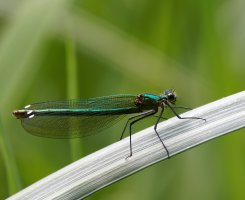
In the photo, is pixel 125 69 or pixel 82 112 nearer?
pixel 82 112

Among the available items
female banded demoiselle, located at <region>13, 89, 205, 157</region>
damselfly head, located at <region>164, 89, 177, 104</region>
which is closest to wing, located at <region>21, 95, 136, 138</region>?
female banded demoiselle, located at <region>13, 89, 205, 157</region>

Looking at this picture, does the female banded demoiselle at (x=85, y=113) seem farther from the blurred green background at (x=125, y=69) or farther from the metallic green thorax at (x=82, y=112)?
the blurred green background at (x=125, y=69)

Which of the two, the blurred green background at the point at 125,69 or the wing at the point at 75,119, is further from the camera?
the blurred green background at the point at 125,69

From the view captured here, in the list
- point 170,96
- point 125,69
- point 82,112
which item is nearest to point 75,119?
point 82,112

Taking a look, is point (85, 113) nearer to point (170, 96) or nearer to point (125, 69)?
point (170, 96)

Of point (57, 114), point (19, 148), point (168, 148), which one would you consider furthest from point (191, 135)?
point (19, 148)

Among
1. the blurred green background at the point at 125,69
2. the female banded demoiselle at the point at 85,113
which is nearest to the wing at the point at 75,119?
the female banded demoiselle at the point at 85,113

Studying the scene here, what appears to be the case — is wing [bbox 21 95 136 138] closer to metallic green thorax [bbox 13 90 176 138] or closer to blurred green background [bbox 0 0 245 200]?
metallic green thorax [bbox 13 90 176 138]
